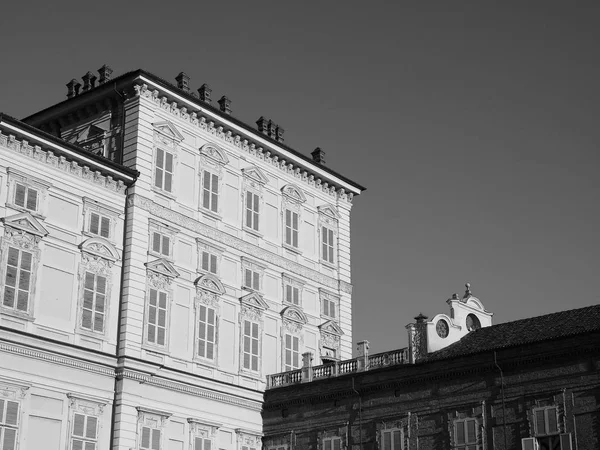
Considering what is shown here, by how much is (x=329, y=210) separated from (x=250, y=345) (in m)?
10.5

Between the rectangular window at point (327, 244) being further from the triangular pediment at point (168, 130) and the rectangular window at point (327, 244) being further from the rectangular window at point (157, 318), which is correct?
the rectangular window at point (157, 318)

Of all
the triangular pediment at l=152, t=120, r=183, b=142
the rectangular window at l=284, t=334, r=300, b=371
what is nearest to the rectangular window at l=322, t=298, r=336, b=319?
the rectangular window at l=284, t=334, r=300, b=371

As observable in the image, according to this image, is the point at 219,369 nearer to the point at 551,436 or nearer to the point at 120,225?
the point at 120,225

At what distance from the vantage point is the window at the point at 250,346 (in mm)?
44969

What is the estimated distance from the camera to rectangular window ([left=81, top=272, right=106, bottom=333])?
3816 cm

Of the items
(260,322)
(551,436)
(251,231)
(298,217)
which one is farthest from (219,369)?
(551,436)

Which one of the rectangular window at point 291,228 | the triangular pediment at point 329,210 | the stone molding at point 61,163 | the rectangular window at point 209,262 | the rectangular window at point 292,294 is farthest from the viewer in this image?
the triangular pediment at point 329,210

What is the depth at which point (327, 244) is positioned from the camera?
170 feet

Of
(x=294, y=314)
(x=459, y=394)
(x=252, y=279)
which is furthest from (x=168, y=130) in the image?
(x=459, y=394)

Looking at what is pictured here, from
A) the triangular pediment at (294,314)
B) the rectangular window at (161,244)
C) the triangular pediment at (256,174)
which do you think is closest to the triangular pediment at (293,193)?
the triangular pediment at (256,174)

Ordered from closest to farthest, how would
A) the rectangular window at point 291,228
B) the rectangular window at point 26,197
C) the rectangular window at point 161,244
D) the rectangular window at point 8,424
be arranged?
the rectangular window at point 8,424 → the rectangular window at point 26,197 → the rectangular window at point 161,244 → the rectangular window at point 291,228

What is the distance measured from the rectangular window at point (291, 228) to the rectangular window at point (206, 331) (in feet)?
23.9

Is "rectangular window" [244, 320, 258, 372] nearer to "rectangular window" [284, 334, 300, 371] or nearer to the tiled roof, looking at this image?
"rectangular window" [284, 334, 300, 371]

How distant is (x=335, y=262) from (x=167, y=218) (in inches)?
504
